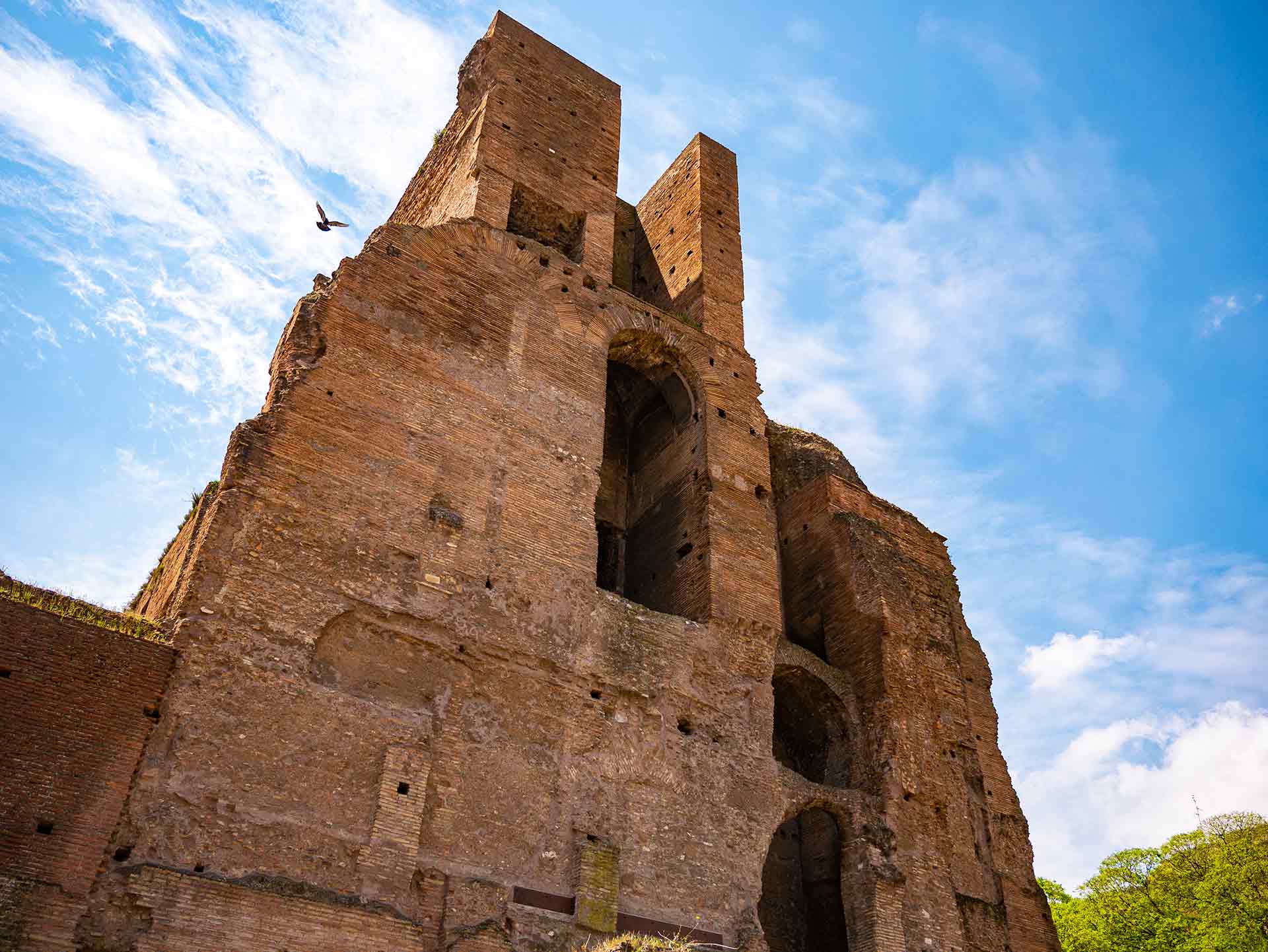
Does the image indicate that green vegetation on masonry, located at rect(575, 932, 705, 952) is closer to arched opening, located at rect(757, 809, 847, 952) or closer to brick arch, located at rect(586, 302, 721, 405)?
arched opening, located at rect(757, 809, 847, 952)

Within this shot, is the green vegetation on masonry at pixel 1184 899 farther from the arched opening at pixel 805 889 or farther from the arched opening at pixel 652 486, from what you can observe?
the arched opening at pixel 652 486

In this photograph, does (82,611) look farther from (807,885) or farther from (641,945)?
(807,885)

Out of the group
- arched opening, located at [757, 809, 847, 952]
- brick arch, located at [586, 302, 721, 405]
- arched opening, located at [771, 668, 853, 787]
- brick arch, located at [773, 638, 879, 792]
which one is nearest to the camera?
arched opening, located at [757, 809, 847, 952]

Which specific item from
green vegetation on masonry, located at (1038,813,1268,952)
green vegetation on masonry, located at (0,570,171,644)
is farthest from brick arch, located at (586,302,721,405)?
green vegetation on masonry, located at (1038,813,1268,952)

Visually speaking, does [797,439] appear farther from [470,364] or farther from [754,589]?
[470,364]

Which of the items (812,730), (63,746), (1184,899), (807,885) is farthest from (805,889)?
(1184,899)

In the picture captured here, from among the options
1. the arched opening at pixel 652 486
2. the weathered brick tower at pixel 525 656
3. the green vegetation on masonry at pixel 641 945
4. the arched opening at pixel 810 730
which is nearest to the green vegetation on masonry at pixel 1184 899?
the weathered brick tower at pixel 525 656

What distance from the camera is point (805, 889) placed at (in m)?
13.6

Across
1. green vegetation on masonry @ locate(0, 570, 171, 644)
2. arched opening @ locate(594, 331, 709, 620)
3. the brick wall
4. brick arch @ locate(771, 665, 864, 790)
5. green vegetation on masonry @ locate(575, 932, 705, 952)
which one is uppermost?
arched opening @ locate(594, 331, 709, 620)

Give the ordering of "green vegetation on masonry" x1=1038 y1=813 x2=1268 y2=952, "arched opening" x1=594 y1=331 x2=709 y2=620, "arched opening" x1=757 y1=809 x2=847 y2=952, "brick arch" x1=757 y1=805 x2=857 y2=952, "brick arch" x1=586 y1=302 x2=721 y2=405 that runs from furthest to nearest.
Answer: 1. "green vegetation on masonry" x1=1038 y1=813 x2=1268 y2=952
2. "brick arch" x1=586 y1=302 x2=721 y2=405
3. "arched opening" x1=594 y1=331 x2=709 y2=620
4. "arched opening" x1=757 y1=809 x2=847 y2=952
5. "brick arch" x1=757 y1=805 x2=857 y2=952

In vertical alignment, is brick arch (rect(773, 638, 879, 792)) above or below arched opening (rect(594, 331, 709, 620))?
below

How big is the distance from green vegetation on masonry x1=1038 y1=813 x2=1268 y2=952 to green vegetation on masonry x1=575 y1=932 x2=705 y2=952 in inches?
591

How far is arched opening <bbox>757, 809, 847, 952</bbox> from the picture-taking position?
1300cm

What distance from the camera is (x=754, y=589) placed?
13430mm
